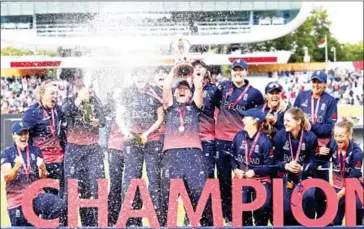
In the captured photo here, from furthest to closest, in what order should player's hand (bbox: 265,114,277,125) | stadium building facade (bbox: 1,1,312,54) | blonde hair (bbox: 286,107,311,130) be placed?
stadium building facade (bbox: 1,1,312,54), player's hand (bbox: 265,114,277,125), blonde hair (bbox: 286,107,311,130)

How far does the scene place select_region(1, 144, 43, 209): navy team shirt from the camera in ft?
20.3

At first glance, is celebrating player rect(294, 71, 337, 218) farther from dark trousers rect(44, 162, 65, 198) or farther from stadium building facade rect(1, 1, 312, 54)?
A: stadium building facade rect(1, 1, 312, 54)

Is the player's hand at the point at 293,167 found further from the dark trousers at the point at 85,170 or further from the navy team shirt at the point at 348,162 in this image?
the dark trousers at the point at 85,170

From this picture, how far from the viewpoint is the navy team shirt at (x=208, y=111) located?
648 centimetres

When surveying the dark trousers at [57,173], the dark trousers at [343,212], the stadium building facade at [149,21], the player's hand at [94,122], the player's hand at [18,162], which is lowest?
the dark trousers at [343,212]

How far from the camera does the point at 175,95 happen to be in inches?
248

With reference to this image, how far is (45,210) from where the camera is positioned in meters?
6.29

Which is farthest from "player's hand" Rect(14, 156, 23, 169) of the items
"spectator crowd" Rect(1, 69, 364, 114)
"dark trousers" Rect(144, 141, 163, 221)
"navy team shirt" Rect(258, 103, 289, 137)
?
"spectator crowd" Rect(1, 69, 364, 114)

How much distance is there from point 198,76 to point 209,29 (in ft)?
52.0

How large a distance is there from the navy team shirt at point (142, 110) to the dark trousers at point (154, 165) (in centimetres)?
7

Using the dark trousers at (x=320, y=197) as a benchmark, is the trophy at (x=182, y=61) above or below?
above

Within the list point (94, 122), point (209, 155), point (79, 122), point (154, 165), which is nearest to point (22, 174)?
point (79, 122)

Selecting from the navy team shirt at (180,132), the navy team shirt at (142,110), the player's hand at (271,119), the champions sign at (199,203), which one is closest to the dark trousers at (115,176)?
the navy team shirt at (142,110)

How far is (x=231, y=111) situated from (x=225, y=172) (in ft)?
1.94
